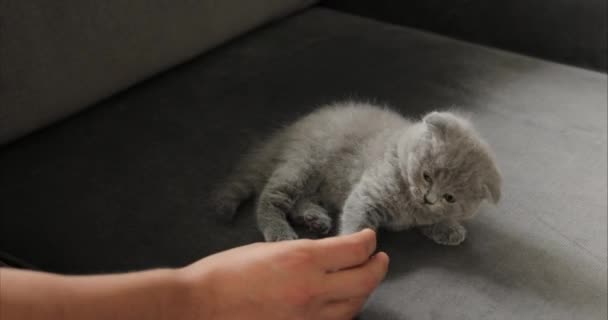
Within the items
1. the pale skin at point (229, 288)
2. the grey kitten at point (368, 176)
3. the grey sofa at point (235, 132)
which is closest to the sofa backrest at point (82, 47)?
the grey sofa at point (235, 132)

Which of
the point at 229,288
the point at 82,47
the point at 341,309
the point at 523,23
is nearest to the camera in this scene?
the point at 229,288

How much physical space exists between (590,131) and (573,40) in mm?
423

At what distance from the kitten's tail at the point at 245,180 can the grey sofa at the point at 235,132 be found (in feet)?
0.09

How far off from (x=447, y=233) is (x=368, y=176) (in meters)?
0.19

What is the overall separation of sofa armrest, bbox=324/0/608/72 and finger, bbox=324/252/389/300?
122 cm

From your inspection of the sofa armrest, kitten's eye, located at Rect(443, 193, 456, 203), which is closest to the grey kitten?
kitten's eye, located at Rect(443, 193, 456, 203)

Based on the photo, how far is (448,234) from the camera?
42.7 inches

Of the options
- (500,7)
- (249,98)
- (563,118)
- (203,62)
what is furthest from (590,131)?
(203,62)

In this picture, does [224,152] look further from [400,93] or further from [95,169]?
[400,93]

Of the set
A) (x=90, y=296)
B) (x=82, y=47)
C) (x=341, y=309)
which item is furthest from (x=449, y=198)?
(x=82, y=47)

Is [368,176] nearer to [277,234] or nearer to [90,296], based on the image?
[277,234]

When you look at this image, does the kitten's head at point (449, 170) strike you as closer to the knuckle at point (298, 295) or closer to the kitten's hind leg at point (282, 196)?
the kitten's hind leg at point (282, 196)

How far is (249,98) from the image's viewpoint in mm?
1423

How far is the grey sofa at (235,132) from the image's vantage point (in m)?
1.00
